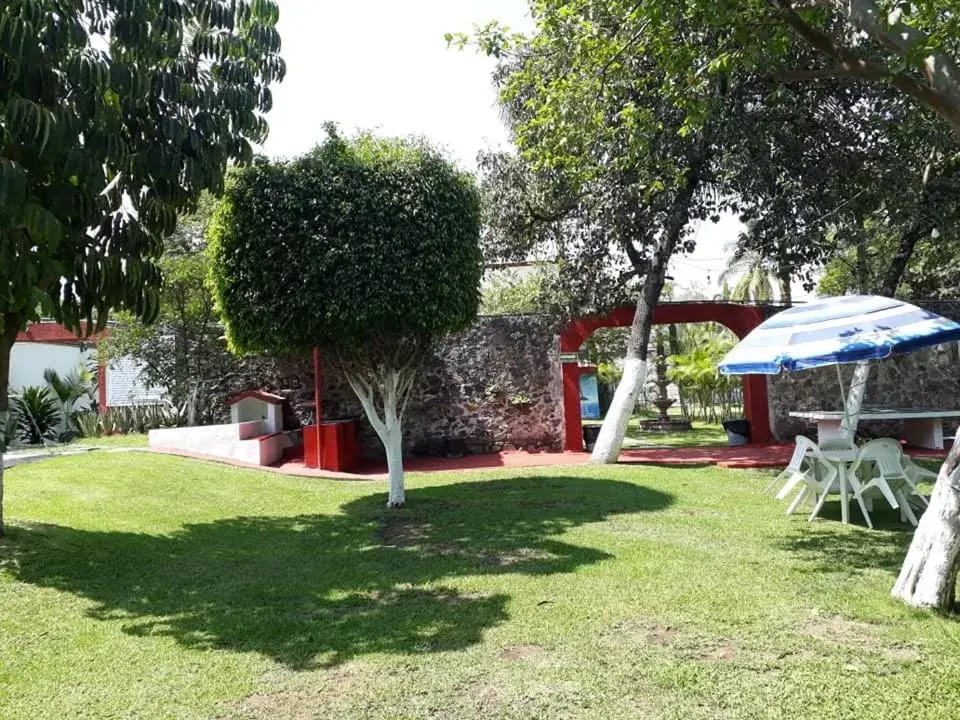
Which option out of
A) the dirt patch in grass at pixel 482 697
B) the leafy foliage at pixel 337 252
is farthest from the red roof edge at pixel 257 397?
the dirt patch in grass at pixel 482 697

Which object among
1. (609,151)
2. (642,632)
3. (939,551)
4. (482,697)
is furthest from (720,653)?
(609,151)

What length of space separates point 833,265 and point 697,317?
10.8 m

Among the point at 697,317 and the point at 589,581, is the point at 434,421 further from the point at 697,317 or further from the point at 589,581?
the point at 589,581

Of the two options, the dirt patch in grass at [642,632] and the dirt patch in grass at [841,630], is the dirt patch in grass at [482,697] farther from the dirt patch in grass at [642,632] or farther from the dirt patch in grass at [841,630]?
the dirt patch in grass at [841,630]

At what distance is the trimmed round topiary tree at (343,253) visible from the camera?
940cm

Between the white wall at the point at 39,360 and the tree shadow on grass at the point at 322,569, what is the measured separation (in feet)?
50.7

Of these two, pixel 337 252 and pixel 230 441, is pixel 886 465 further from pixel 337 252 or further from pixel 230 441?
pixel 230 441

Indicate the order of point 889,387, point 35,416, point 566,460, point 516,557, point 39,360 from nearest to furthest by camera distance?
1. point 516,557
2. point 566,460
3. point 889,387
4. point 35,416
5. point 39,360

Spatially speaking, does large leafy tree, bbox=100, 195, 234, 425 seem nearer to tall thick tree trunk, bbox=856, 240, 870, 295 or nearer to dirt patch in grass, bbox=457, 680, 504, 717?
dirt patch in grass, bbox=457, 680, 504, 717

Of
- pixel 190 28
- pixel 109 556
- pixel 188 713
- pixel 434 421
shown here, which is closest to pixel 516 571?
pixel 188 713

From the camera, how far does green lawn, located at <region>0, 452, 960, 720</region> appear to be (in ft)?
13.0

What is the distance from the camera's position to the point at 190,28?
7.66m

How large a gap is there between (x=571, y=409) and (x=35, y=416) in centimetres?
1291

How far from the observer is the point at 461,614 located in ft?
17.5
